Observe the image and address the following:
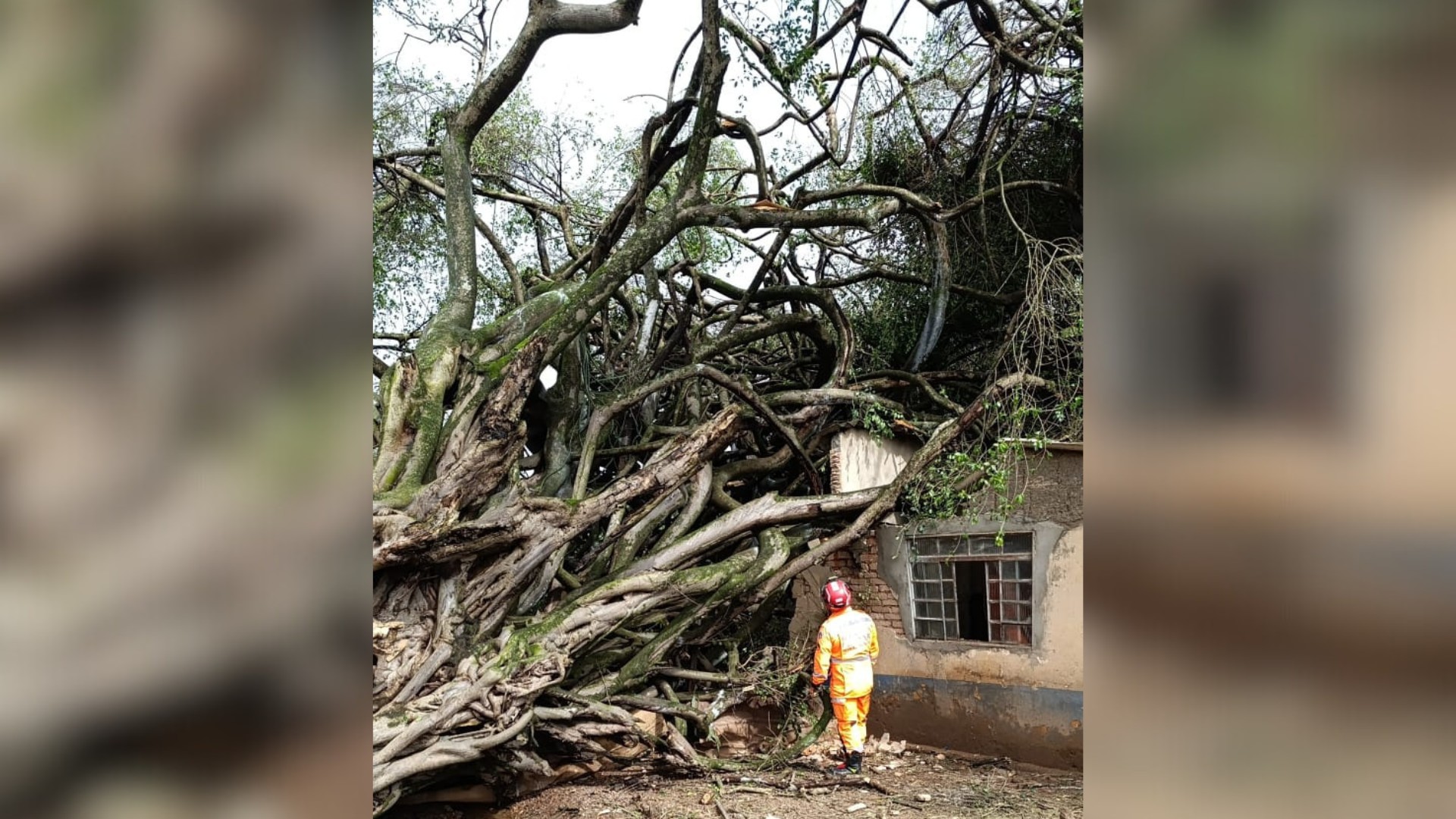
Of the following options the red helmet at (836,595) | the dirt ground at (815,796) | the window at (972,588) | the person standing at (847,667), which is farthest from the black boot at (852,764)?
the window at (972,588)

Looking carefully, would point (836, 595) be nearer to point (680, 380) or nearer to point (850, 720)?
point (850, 720)

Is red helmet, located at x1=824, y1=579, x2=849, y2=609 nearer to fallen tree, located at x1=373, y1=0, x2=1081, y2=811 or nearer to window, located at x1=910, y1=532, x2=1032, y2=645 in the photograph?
fallen tree, located at x1=373, y1=0, x2=1081, y2=811

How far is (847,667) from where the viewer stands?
10.3 metres

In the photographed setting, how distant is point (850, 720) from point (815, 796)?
3.25ft

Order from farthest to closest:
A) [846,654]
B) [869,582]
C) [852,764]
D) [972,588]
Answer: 1. [869,582]
2. [972,588]
3. [846,654]
4. [852,764]

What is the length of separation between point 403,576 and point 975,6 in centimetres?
818

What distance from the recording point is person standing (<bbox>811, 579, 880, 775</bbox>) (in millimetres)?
10242
